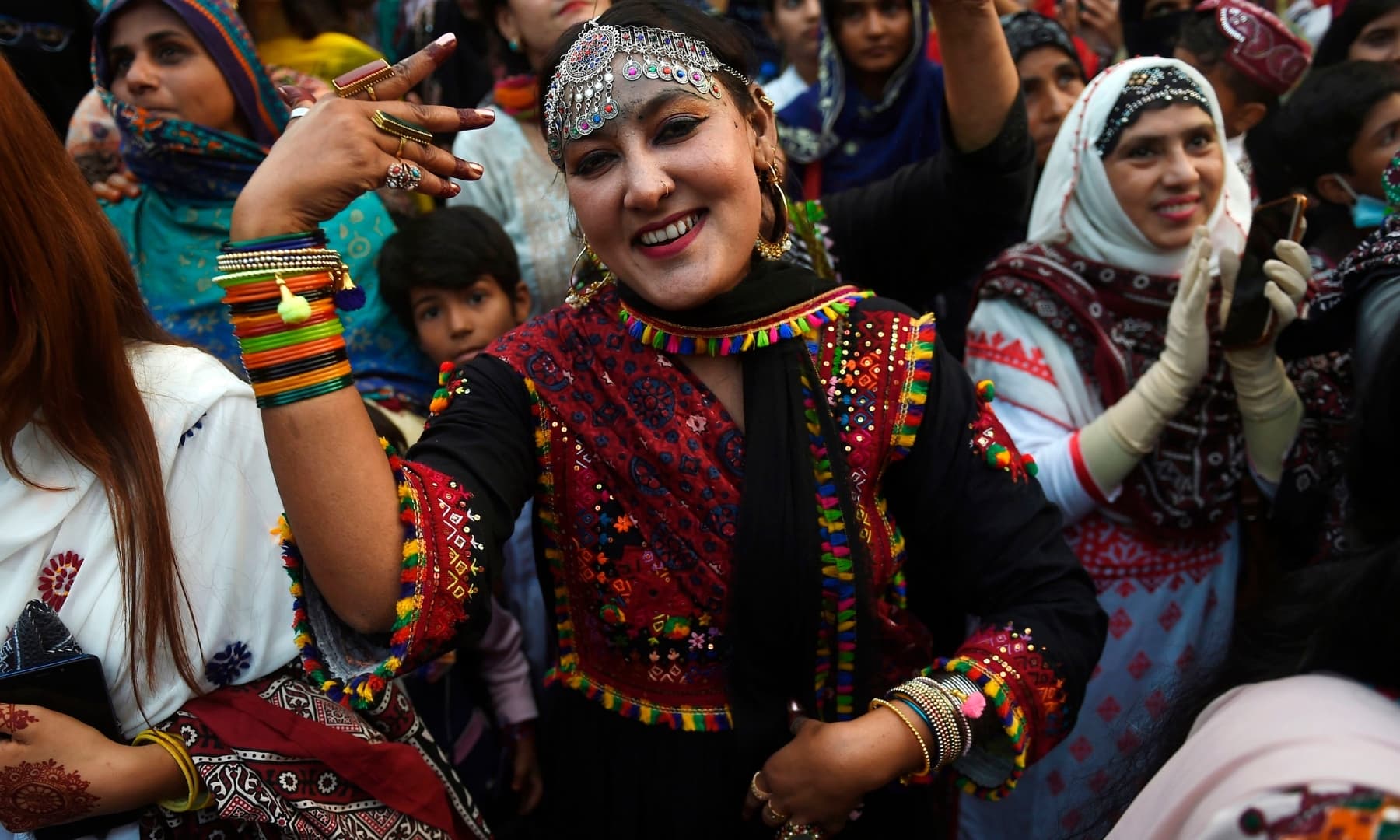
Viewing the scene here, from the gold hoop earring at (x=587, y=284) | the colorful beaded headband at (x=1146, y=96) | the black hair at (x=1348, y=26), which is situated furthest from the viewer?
the black hair at (x=1348, y=26)

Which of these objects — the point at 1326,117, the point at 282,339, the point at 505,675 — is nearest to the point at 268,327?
the point at 282,339

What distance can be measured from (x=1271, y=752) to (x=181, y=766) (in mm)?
1402

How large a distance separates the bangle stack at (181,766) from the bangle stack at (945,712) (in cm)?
100

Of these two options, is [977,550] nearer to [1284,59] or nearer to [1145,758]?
[1145,758]

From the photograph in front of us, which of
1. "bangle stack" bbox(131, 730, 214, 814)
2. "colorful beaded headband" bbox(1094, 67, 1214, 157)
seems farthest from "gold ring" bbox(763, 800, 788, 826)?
"colorful beaded headband" bbox(1094, 67, 1214, 157)

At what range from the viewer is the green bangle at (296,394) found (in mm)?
1257

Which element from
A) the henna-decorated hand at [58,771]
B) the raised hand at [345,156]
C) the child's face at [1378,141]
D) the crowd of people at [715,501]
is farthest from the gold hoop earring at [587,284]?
the child's face at [1378,141]

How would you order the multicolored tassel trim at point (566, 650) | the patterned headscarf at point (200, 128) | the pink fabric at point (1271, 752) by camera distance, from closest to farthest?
the pink fabric at point (1271, 752)
the multicolored tassel trim at point (566, 650)
the patterned headscarf at point (200, 128)

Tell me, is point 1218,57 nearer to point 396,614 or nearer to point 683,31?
point 683,31

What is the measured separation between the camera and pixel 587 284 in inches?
72.9

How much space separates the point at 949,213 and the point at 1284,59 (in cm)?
197

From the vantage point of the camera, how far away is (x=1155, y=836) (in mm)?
1064

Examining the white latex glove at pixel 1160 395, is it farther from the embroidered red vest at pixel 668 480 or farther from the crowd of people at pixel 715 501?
the embroidered red vest at pixel 668 480

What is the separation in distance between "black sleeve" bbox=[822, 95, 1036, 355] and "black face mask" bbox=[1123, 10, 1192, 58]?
7.06 feet
